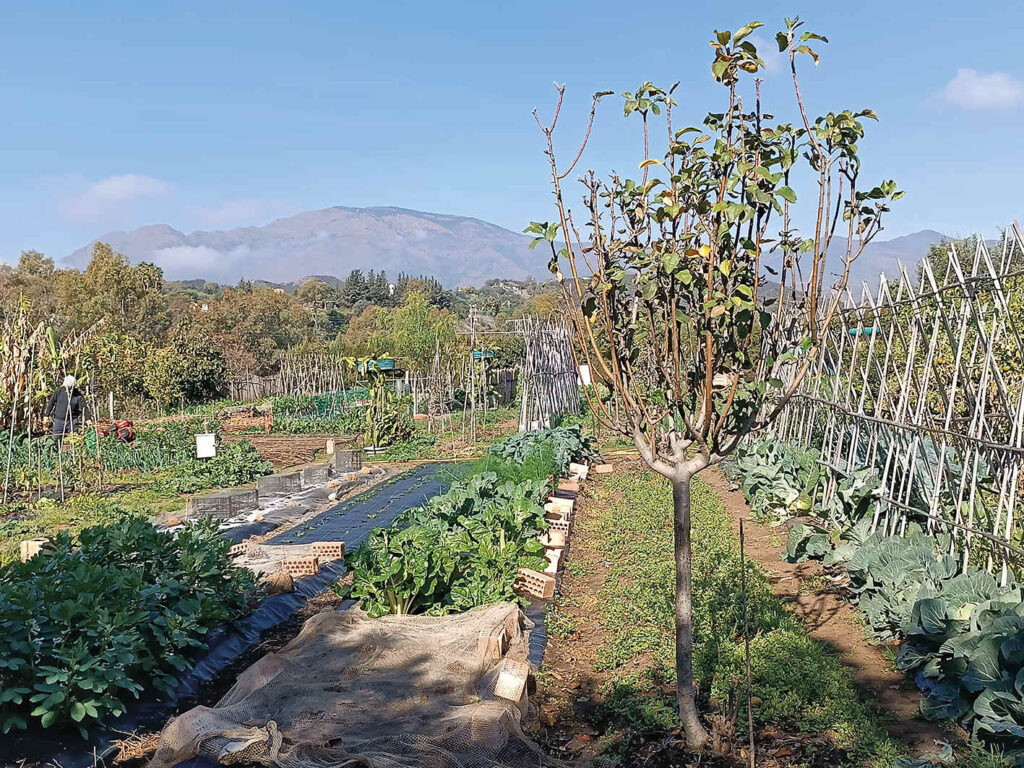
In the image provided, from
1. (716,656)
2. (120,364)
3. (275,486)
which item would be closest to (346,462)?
(275,486)

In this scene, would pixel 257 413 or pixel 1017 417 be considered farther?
pixel 257 413

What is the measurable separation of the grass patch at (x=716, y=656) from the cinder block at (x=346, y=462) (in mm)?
7682

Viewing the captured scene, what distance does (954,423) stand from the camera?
23.3ft

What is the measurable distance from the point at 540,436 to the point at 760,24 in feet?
34.6

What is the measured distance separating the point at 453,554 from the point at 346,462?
9624 millimetres

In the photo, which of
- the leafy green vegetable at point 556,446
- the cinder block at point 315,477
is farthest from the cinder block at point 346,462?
the leafy green vegetable at point 556,446

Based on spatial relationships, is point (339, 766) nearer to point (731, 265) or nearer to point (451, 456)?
point (731, 265)

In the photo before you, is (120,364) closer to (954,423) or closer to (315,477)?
(315,477)

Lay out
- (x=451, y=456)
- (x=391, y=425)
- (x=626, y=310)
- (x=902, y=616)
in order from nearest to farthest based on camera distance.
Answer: (x=626, y=310), (x=902, y=616), (x=451, y=456), (x=391, y=425)

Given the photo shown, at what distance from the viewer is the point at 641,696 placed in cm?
463

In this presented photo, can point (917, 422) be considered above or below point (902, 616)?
above

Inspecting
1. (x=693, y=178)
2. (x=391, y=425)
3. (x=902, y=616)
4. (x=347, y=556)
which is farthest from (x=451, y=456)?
Answer: (x=693, y=178)

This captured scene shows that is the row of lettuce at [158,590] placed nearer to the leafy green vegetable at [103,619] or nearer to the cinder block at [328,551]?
the leafy green vegetable at [103,619]

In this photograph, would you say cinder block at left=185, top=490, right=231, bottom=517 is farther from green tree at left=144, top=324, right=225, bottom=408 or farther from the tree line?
green tree at left=144, top=324, right=225, bottom=408
